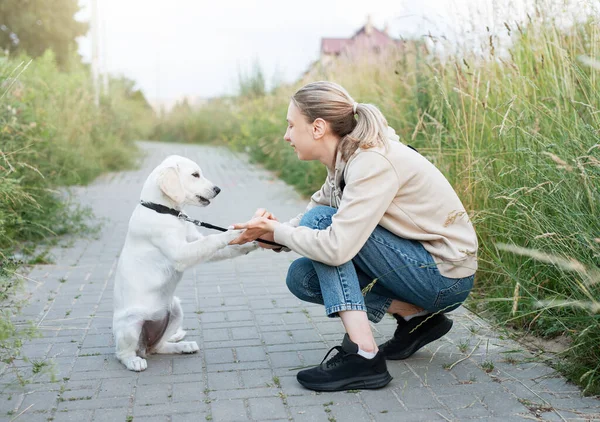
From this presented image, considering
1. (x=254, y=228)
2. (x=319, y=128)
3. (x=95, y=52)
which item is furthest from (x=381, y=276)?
(x=95, y=52)

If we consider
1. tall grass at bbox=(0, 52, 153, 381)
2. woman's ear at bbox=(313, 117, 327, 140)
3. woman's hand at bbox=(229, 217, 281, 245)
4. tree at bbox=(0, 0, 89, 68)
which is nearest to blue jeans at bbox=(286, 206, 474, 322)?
woman's hand at bbox=(229, 217, 281, 245)

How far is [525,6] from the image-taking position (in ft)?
17.9

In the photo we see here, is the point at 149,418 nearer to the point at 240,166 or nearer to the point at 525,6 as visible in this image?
the point at 525,6

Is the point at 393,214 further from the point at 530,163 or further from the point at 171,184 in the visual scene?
the point at 171,184

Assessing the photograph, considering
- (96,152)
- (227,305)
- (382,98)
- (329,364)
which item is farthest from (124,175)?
(329,364)

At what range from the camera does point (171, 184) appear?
3.96 meters

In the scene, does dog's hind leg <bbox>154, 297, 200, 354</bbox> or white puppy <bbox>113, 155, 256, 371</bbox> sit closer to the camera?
white puppy <bbox>113, 155, 256, 371</bbox>

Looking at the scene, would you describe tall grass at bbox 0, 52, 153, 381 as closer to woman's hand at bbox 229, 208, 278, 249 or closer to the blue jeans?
woman's hand at bbox 229, 208, 278, 249

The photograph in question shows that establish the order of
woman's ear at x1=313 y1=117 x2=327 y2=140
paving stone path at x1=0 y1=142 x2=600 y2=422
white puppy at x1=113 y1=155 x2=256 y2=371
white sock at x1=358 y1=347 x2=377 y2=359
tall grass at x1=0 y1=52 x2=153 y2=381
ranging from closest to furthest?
paving stone path at x1=0 y1=142 x2=600 y2=422
white sock at x1=358 y1=347 x2=377 y2=359
woman's ear at x1=313 y1=117 x2=327 y2=140
white puppy at x1=113 y1=155 x2=256 y2=371
tall grass at x1=0 y1=52 x2=153 y2=381

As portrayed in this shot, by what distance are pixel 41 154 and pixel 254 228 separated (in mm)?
4807

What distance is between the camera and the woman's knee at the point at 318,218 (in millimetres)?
3656

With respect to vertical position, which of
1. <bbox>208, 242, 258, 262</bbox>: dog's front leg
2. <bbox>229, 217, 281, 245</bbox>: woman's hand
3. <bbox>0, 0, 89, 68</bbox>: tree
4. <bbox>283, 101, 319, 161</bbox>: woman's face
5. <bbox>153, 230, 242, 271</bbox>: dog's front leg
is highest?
<bbox>283, 101, 319, 161</bbox>: woman's face

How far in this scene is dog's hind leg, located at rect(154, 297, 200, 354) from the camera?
407cm

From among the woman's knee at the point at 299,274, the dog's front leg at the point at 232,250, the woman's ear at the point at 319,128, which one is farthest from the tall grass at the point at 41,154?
the woman's ear at the point at 319,128
